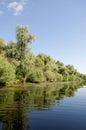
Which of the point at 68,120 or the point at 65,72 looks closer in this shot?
the point at 68,120

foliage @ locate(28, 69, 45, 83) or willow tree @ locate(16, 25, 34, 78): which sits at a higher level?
willow tree @ locate(16, 25, 34, 78)

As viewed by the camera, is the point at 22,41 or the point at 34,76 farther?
the point at 34,76

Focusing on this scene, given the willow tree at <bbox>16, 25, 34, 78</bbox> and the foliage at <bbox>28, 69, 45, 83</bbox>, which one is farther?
the foliage at <bbox>28, 69, 45, 83</bbox>

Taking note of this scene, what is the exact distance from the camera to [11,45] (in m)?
94.9

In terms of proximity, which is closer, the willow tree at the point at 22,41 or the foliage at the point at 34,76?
the willow tree at the point at 22,41

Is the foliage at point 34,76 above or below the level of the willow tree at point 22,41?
below

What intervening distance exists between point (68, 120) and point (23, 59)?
240 feet

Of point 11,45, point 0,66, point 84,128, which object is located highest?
point 11,45

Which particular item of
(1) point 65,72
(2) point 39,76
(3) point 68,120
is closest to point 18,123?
(3) point 68,120

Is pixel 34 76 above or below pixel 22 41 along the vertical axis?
below

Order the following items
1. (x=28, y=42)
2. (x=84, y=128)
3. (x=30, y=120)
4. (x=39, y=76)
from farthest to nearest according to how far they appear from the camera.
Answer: (x=39, y=76) → (x=28, y=42) → (x=30, y=120) → (x=84, y=128)

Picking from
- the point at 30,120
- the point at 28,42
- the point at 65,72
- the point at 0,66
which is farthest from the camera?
the point at 65,72

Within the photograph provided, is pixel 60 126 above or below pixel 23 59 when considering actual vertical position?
below

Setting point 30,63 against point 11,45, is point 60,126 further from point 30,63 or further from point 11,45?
point 11,45
